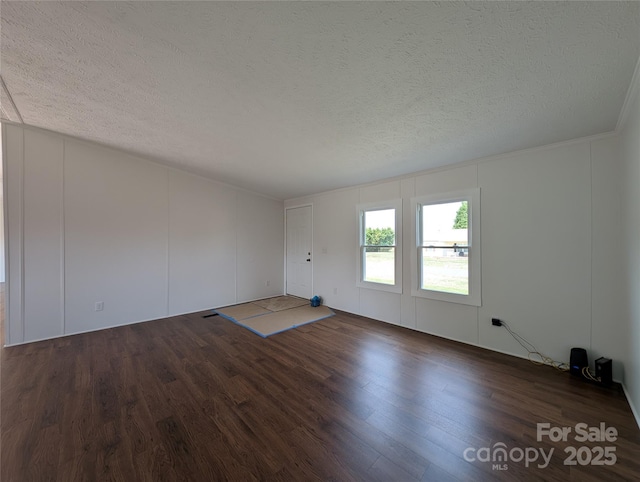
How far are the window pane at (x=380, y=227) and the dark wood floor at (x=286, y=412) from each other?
1737mm

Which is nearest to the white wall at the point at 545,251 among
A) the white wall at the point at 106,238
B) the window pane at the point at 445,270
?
the window pane at the point at 445,270

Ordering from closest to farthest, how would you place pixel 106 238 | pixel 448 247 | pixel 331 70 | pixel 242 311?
1. pixel 331 70
2. pixel 448 247
3. pixel 106 238
4. pixel 242 311

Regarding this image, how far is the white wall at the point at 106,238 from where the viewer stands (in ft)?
10.3

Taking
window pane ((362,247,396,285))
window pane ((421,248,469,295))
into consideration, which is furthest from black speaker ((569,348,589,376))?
window pane ((362,247,396,285))

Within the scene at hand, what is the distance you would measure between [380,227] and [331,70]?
288 centimetres

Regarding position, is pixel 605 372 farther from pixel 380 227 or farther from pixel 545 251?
pixel 380 227

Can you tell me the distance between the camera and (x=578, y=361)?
2.34 m

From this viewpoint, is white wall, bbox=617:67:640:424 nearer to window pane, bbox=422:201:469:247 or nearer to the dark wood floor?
the dark wood floor

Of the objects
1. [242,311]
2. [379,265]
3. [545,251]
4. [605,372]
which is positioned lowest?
[242,311]

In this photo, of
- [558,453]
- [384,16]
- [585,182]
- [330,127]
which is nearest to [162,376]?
[330,127]

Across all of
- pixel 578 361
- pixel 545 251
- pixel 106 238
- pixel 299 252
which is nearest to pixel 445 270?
pixel 545 251

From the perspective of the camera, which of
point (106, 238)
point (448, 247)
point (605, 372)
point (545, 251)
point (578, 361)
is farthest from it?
point (106, 238)

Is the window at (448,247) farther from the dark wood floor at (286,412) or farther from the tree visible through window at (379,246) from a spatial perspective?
the dark wood floor at (286,412)

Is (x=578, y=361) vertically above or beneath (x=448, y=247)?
beneath
